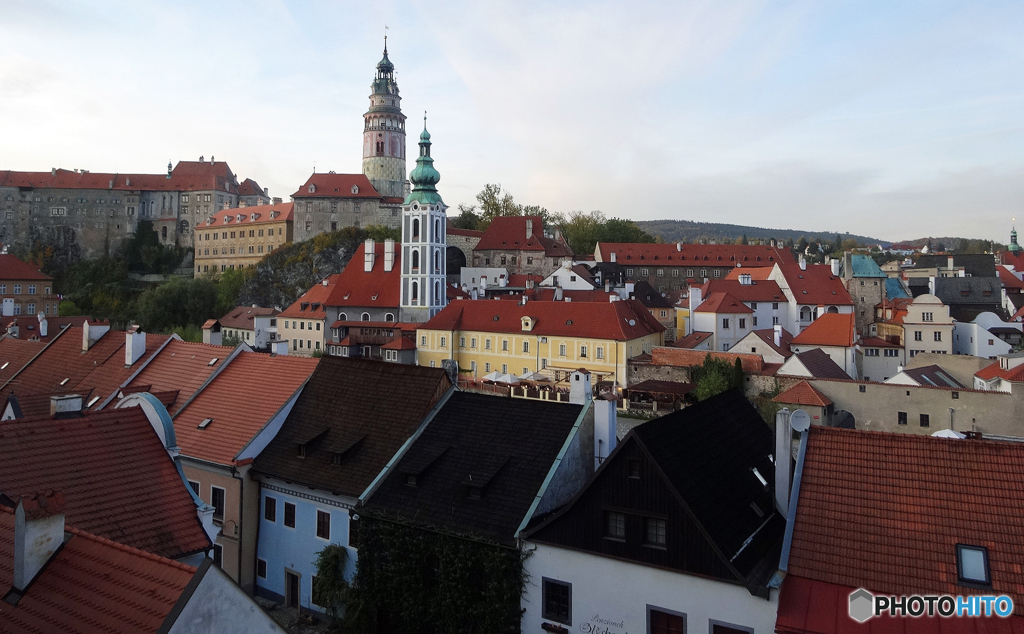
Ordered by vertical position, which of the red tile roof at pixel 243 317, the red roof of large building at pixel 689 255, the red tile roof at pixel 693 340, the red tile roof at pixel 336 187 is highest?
the red tile roof at pixel 336 187

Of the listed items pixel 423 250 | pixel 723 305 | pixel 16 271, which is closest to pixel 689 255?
pixel 723 305

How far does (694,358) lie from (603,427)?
28494 mm

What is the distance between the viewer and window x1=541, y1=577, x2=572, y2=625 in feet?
41.8

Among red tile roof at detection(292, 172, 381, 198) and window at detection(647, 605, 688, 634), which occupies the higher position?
red tile roof at detection(292, 172, 381, 198)

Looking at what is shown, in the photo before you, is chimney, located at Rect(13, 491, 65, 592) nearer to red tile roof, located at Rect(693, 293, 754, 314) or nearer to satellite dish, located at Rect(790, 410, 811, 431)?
satellite dish, located at Rect(790, 410, 811, 431)

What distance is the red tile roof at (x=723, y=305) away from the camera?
54562mm

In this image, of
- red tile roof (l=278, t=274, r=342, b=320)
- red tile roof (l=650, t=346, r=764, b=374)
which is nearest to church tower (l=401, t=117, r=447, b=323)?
red tile roof (l=278, t=274, r=342, b=320)

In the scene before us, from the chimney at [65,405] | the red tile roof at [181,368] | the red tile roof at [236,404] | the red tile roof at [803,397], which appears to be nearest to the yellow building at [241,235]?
the red tile roof at [181,368]

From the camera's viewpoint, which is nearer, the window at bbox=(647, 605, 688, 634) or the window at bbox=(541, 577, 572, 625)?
the window at bbox=(647, 605, 688, 634)

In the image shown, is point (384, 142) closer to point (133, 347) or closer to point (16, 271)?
point (16, 271)

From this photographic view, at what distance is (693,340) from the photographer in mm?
52094

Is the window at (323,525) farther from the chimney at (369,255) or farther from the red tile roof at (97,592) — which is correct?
the chimney at (369,255)

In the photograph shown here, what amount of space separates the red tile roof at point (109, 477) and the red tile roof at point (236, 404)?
5.72 m

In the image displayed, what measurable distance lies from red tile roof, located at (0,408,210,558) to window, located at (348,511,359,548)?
4.57 m
